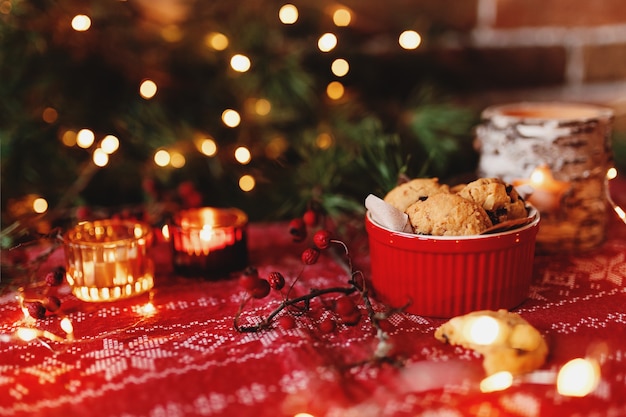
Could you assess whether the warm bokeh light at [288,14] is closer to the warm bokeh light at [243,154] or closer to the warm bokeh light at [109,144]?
the warm bokeh light at [243,154]

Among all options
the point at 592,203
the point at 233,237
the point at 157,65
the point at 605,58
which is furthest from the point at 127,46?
the point at 605,58

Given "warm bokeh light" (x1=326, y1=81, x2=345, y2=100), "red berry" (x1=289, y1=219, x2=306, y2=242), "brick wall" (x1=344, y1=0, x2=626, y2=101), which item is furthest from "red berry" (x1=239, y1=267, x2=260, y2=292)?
"brick wall" (x1=344, y1=0, x2=626, y2=101)

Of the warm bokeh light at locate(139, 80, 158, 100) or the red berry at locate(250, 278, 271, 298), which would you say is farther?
the warm bokeh light at locate(139, 80, 158, 100)

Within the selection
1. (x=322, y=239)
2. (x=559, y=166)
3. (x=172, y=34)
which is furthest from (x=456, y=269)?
(x=172, y=34)

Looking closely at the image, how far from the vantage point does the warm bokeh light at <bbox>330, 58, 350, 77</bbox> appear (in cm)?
116

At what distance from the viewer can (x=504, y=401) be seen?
525 mm

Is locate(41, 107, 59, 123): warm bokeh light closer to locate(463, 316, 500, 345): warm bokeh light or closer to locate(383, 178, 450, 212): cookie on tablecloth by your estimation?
locate(383, 178, 450, 212): cookie on tablecloth

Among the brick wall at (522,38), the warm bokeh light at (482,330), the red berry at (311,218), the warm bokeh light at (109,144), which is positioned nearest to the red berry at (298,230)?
the red berry at (311,218)

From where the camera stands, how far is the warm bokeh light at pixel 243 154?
3.49 feet

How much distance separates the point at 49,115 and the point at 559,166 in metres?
0.82

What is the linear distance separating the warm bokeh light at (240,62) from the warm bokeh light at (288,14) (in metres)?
0.11

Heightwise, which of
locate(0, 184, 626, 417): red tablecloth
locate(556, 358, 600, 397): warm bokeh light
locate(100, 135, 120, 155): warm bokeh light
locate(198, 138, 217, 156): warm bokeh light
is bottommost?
locate(556, 358, 600, 397): warm bokeh light

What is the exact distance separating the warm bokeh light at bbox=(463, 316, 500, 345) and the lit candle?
0.94 ft

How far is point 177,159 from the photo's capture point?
1.08m
